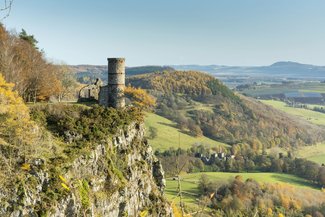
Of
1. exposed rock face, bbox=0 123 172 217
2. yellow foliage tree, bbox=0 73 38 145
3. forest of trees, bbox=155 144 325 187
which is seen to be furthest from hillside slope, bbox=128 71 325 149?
yellow foliage tree, bbox=0 73 38 145

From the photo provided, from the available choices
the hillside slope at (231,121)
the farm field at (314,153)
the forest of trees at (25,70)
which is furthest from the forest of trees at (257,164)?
the forest of trees at (25,70)

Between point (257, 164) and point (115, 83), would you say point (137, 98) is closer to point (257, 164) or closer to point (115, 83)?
point (257, 164)

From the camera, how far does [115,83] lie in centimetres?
3906

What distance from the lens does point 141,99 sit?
134500mm

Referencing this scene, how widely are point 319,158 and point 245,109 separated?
5096 centimetres

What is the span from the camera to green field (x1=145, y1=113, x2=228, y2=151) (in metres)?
123

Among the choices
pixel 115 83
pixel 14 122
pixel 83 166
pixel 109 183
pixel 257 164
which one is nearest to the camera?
pixel 14 122

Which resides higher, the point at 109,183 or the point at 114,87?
the point at 114,87

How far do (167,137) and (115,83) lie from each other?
299 feet

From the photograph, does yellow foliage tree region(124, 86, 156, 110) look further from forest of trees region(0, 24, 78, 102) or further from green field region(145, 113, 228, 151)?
forest of trees region(0, 24, 78, 102)

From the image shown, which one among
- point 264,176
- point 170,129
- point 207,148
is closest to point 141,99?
point 170,129

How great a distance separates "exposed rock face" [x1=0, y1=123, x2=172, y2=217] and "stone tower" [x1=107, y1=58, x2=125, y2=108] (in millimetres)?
3122

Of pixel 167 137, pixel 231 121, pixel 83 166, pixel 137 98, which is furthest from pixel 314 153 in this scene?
pixel 83 166

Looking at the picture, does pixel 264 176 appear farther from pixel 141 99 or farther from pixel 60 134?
pixel 60 134
